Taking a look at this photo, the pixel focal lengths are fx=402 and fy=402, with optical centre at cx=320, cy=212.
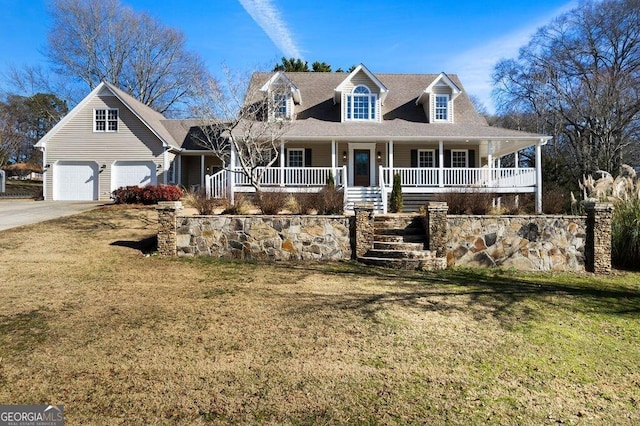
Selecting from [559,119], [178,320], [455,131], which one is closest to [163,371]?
[178,320]

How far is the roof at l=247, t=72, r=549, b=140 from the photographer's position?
17.5 meters

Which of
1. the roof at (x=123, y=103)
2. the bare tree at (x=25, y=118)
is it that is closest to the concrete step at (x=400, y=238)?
the roof at (x=123, y=103)

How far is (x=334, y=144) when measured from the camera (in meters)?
17.4

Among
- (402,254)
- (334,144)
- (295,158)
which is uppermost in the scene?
A: (334,144)

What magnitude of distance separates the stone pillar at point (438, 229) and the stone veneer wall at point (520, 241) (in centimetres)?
22

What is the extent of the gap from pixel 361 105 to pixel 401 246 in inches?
458

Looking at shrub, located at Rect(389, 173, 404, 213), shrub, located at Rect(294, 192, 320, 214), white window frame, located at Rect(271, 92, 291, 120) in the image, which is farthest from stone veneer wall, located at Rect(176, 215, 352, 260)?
white window frame, located at Rect(271, 92, 291, 120)

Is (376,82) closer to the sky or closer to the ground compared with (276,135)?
closer to the sky

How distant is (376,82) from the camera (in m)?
19.1

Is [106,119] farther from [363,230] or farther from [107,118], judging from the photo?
[363,230]

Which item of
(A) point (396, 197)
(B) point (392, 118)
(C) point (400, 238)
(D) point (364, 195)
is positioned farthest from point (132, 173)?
(C) point (400, 238)

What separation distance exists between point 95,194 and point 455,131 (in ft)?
62.0

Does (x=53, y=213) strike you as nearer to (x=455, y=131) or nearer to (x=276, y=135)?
(x=276, y=135)

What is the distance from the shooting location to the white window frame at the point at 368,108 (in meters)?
19.5
